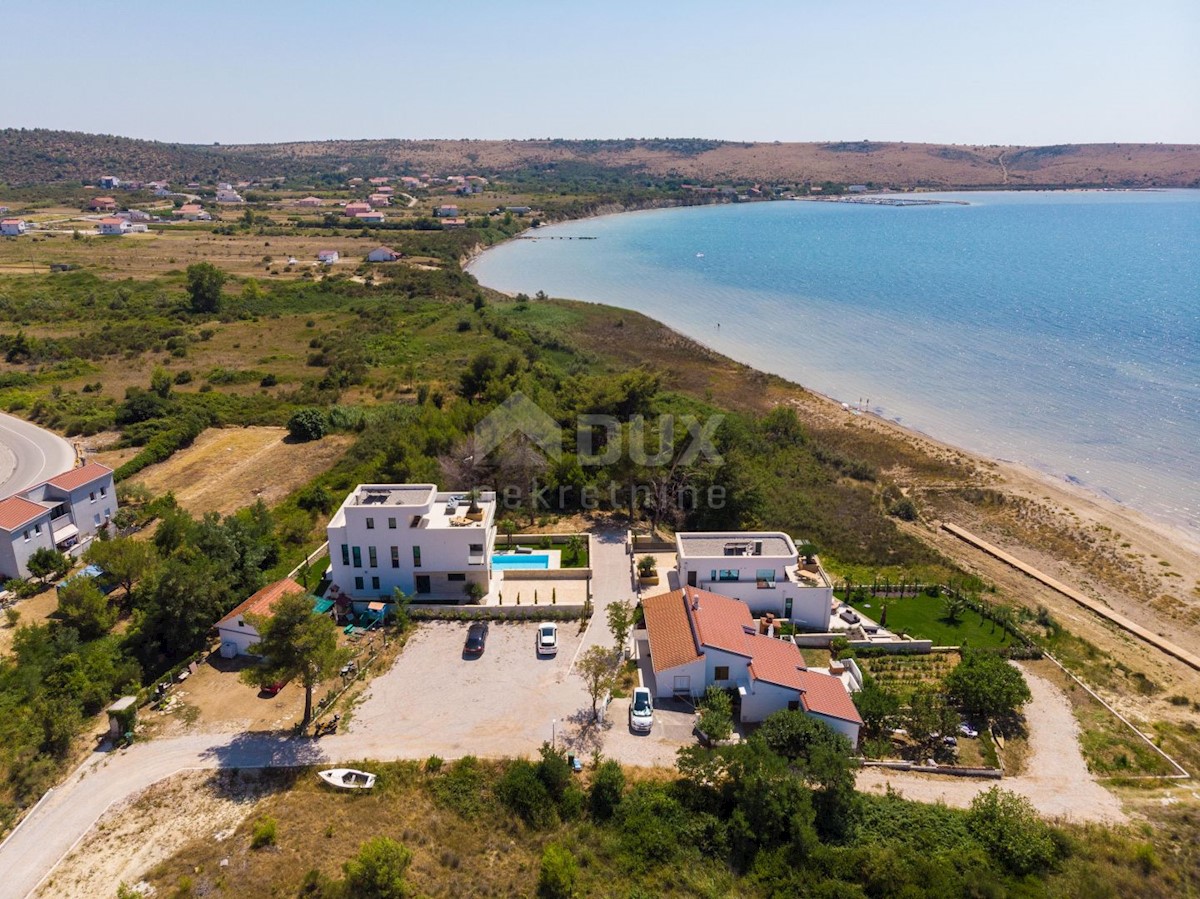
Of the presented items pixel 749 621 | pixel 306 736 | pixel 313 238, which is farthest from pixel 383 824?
pixel 313 238

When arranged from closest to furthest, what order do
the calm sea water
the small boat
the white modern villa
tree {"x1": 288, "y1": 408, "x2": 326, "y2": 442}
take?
the small boat → the white modern villa → tree {"x1": 288, "y1": 408, "x2": 326, "y2": 442} → the calm sea water

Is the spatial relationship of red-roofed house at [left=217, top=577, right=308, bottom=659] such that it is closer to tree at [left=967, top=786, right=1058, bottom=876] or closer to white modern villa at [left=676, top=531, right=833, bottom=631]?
white modern villa at [left=676, top=531, right=833, bottom=631]

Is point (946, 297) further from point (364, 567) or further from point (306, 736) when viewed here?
point (306, 736)

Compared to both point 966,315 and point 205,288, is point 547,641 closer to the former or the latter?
point 205,288

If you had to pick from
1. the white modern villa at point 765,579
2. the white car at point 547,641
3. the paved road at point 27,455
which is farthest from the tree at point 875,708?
the paved road at point 27,455

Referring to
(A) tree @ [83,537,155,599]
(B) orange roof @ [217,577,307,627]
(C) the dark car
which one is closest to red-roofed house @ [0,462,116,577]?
(A) tree @ [83,537,155,599]
